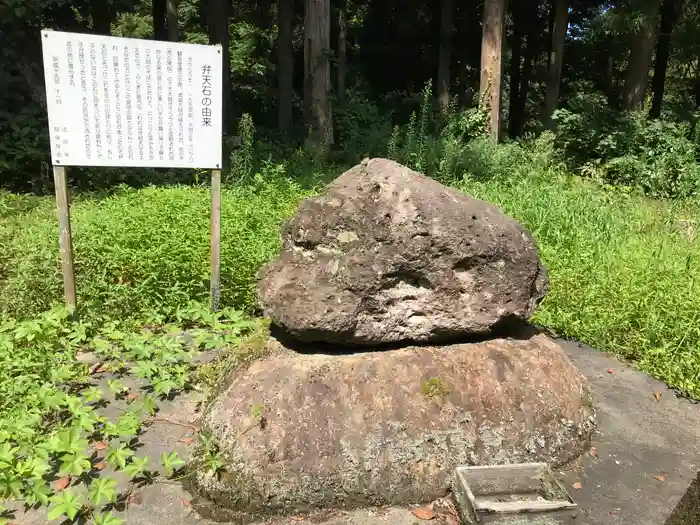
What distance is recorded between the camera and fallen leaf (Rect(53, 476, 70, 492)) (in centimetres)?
256

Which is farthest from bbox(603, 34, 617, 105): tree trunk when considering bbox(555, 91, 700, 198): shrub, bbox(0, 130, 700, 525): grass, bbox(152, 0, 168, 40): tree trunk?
bbox(152, 0, 168, 40): tree trunk

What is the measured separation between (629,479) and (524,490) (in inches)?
26.4

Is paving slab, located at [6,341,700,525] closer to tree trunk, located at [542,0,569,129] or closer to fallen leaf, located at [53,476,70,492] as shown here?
fallen leaf, located at [53,476,70,492]

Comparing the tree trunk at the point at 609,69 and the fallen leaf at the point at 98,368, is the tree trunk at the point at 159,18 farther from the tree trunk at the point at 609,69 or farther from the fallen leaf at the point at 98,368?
the fallen leaf at the point at 98,368

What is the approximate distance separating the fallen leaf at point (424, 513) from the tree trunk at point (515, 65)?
17.0 meters

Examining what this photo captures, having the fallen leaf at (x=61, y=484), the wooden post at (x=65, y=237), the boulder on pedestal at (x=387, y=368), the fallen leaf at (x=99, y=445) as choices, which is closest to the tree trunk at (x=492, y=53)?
the boulder on pedestal at (x=387, y=368)

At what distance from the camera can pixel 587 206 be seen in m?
6.88

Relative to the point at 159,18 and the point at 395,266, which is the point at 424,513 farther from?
the point at 159,18

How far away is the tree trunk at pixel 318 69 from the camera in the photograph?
1038 cm

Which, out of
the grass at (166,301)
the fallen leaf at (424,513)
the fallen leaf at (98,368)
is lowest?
the fallen leaf at (424,513)

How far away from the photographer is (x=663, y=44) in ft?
47.2

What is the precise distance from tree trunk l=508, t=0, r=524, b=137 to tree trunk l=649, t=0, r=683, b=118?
4.27 m

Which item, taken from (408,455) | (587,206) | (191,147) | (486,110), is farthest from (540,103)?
(408,455)

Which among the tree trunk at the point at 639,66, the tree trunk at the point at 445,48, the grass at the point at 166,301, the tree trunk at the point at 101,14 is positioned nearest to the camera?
the grass at the point at 166,301
